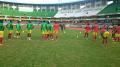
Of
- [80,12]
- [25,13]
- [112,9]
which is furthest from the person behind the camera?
[25,13]

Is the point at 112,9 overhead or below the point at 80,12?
below

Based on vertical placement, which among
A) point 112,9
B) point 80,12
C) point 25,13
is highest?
point 25,13

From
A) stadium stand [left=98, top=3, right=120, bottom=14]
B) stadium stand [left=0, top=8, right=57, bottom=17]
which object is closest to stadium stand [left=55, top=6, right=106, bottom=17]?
stadium stand [left=0, top=8, right=57, bottom=17]

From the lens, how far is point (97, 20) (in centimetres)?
8006

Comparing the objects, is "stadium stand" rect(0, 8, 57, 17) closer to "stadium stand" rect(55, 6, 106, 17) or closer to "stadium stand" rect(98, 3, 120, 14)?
"stadium stand" rect(55, 6, 106, 17)

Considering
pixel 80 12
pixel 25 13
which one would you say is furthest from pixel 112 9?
pixel 25 13

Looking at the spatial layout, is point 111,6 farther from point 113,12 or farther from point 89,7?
point 89,7

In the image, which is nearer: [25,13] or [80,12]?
[80,12]

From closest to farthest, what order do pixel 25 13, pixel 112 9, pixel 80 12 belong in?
pixel 112 9, pixel 80 12, pixel 25 13

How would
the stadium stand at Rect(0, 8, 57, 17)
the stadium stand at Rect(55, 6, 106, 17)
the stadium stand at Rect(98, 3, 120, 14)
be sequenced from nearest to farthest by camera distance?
the stadium stand at Rect(98, 3, 120, 14) < the stadium stand at Rect(55, 6, 106, 17) < the stadium stand at Rect(0, 8, 57, 17)

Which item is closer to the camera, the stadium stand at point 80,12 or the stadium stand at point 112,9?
the stadium stand at point 112,9

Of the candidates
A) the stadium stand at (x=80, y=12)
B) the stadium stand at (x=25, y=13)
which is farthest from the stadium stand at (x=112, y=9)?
the stadium stand at (x=25, y=13)

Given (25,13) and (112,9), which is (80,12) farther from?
(25,13)

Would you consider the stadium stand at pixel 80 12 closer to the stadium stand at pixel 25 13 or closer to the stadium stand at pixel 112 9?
the stadium stand at pixel 25 13
